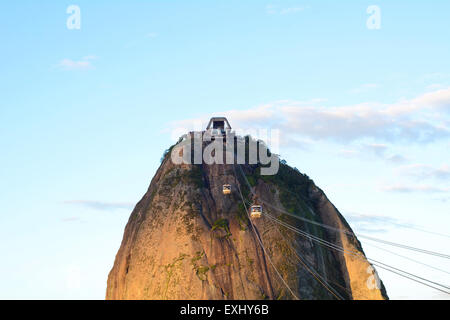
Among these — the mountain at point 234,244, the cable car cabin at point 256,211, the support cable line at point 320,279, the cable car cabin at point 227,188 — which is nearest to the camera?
the mountain at point 234,244

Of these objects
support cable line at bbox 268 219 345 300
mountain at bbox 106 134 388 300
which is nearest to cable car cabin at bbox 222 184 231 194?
mountain at bbox 106 134 388 300

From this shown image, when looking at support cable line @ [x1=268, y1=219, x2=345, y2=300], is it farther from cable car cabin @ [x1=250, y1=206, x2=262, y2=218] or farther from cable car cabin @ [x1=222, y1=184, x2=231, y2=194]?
cable car cabin @ [x1=222, y1=184, x2=231, y2=194]

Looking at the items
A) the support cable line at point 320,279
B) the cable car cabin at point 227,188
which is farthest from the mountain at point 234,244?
the cable car cabin at point 227,188

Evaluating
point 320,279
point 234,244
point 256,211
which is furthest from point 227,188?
point 320,279

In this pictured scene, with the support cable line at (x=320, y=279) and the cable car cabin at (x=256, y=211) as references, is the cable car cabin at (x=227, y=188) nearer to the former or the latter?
the cable car cabin at (x=256, y=211)

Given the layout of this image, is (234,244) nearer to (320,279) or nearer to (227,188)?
(227,188)
